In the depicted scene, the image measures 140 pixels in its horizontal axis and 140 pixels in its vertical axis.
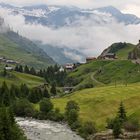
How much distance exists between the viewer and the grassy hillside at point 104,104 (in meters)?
160

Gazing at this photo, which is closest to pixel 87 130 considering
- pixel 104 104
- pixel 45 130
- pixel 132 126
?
pixel 132 126

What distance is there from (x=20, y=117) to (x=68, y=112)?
946 inches

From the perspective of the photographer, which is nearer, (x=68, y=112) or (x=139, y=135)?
(x=139, y=135)

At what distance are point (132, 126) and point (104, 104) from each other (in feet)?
121

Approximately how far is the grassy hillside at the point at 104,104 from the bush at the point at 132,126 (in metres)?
9.26

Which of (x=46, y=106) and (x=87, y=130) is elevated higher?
(x=46, y=106)

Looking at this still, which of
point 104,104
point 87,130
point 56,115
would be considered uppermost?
point 104,104

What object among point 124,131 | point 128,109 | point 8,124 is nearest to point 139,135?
point 124,131

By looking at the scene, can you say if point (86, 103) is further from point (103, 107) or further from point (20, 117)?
point (20, 117)

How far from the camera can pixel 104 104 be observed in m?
176

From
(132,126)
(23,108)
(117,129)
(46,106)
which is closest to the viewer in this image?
(117,129)

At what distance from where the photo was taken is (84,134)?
140625 mm

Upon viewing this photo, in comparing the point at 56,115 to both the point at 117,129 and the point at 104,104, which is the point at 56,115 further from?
the point at 117,129

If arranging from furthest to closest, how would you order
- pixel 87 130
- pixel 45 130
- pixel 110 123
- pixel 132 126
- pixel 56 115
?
1. pixel 56 115
2. pixel 45 130
3. pixel 110 123
4. pixel 87 130
5. pixel 132 126
